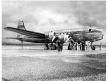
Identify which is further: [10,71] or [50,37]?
[50,37]

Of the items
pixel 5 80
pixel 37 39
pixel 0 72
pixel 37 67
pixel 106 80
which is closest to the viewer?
pixel 5 80

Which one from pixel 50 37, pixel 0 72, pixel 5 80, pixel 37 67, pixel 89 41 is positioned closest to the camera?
pixel 5 80

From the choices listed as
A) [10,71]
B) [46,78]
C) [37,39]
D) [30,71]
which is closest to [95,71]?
[46,78]

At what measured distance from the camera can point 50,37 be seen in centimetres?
2142

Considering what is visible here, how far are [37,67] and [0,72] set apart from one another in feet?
6.53

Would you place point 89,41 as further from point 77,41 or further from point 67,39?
point 67,39

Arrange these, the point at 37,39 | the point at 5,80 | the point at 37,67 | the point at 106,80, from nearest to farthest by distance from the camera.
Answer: the point at 5,80 → the point at 106,80 → the point at 37,67 → the point at 37,39

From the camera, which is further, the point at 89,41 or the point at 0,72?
the point at 89,41

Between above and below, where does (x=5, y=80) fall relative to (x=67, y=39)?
below

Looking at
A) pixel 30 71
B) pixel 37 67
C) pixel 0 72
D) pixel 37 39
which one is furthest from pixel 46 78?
pixel 37 39

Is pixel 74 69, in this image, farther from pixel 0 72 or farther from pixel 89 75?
pixel 0 72

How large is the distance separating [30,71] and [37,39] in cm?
1702

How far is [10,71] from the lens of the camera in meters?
6.93

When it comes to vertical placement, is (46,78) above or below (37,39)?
below
